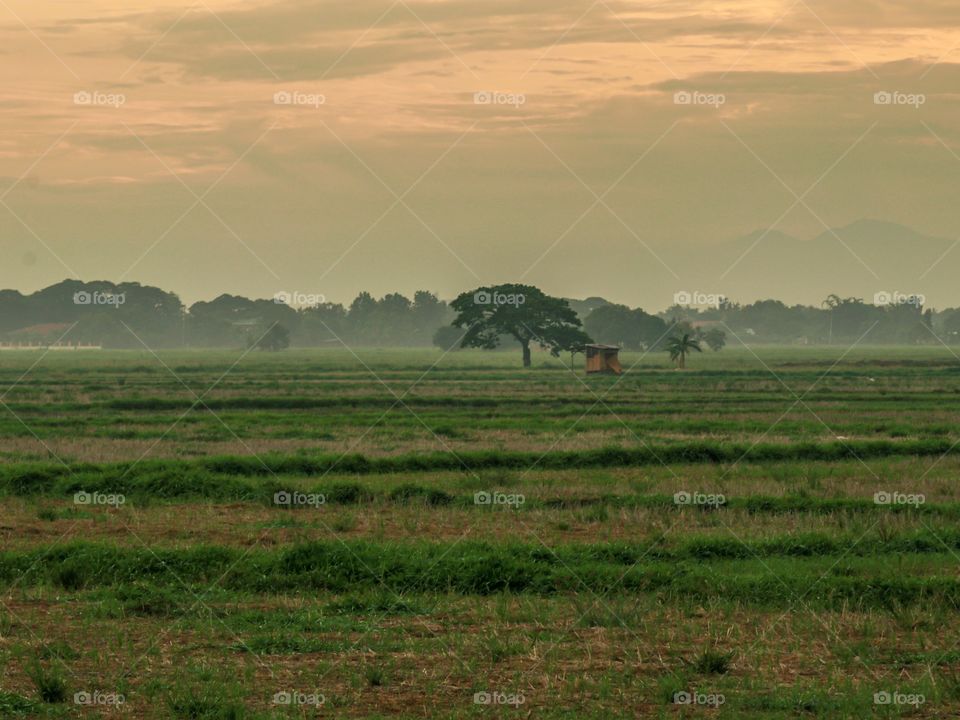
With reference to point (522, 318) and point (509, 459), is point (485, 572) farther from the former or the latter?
point (522, 318)

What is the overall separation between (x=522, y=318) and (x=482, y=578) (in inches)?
3458

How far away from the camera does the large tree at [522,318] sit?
102625 millimetres

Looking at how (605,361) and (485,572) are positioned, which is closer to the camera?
(485,572)

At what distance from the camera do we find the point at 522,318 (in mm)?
102938

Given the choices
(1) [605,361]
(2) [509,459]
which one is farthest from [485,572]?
(1) [605,361]

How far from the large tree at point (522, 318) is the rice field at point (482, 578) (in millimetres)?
68097

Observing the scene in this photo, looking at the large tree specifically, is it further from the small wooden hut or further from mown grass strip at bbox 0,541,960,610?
mown grass strip at bbox 0,541,960,610

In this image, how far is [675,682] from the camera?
431 inches

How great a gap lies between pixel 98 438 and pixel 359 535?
754 inches

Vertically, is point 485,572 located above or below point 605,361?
below

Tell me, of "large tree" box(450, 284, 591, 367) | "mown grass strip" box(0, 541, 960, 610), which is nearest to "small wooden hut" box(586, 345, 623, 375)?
"large tree" box(450, 284, 591, 367)

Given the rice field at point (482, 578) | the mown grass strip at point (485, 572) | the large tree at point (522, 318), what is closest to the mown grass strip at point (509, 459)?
the rice field at point (482, 578)

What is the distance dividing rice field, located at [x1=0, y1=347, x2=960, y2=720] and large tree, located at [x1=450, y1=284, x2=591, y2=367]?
223 ft

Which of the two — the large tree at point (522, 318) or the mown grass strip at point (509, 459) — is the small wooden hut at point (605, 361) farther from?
the mown grass strip at point (509, 459)
